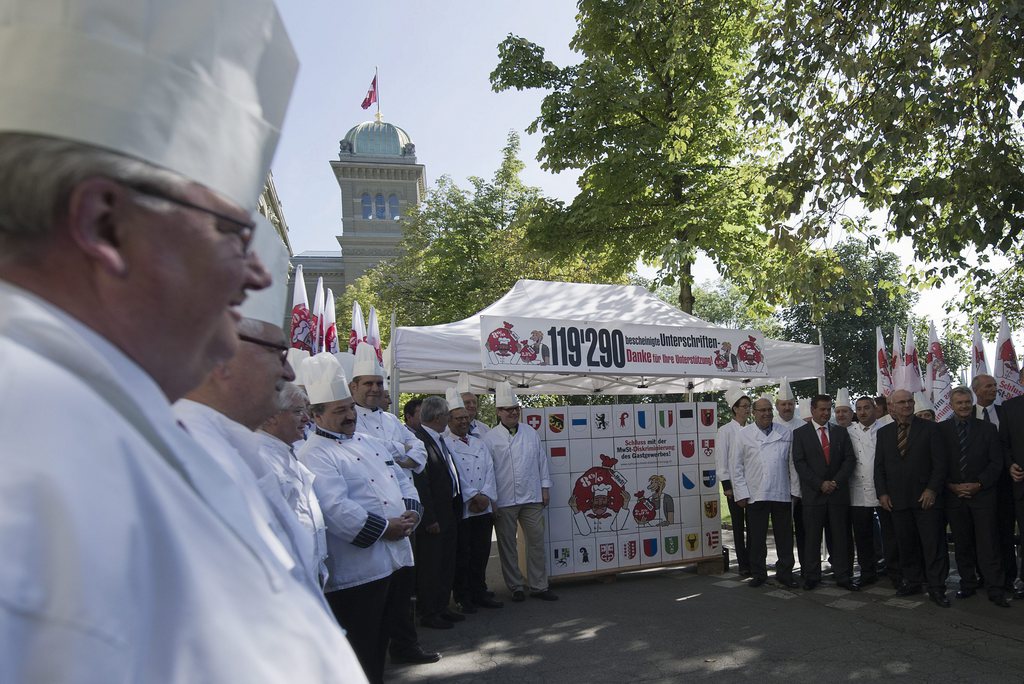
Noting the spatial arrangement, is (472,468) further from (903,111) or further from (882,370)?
(882,370)

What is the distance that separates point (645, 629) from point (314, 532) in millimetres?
4530

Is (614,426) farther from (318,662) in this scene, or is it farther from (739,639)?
(318,662)

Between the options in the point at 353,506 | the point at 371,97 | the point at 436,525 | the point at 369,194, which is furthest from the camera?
the point at 369,194

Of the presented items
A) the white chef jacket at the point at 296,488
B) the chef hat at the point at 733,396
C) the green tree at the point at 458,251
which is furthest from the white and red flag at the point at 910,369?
the green tree at the point at 458,251

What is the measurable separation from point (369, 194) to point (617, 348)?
7413cm

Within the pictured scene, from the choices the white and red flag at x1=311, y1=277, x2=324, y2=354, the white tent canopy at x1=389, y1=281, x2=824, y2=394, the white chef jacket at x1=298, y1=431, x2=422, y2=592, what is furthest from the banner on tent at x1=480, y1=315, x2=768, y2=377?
the white chef jacket at x1=298, y1=431, x2=422, y2=592

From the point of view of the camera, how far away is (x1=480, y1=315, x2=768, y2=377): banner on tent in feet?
27.7

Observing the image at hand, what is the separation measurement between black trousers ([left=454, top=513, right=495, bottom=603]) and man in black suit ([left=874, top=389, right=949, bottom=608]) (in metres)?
4.50

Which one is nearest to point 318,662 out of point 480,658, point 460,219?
point 480,658

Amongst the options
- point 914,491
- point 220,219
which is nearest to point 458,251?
point 914,491

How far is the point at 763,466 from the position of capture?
953 cm

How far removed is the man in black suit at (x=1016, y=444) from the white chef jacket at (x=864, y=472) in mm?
1376

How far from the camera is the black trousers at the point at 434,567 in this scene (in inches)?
293

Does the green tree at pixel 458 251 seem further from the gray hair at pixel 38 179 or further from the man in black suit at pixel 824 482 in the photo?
the gray hair at pixel 38 179
